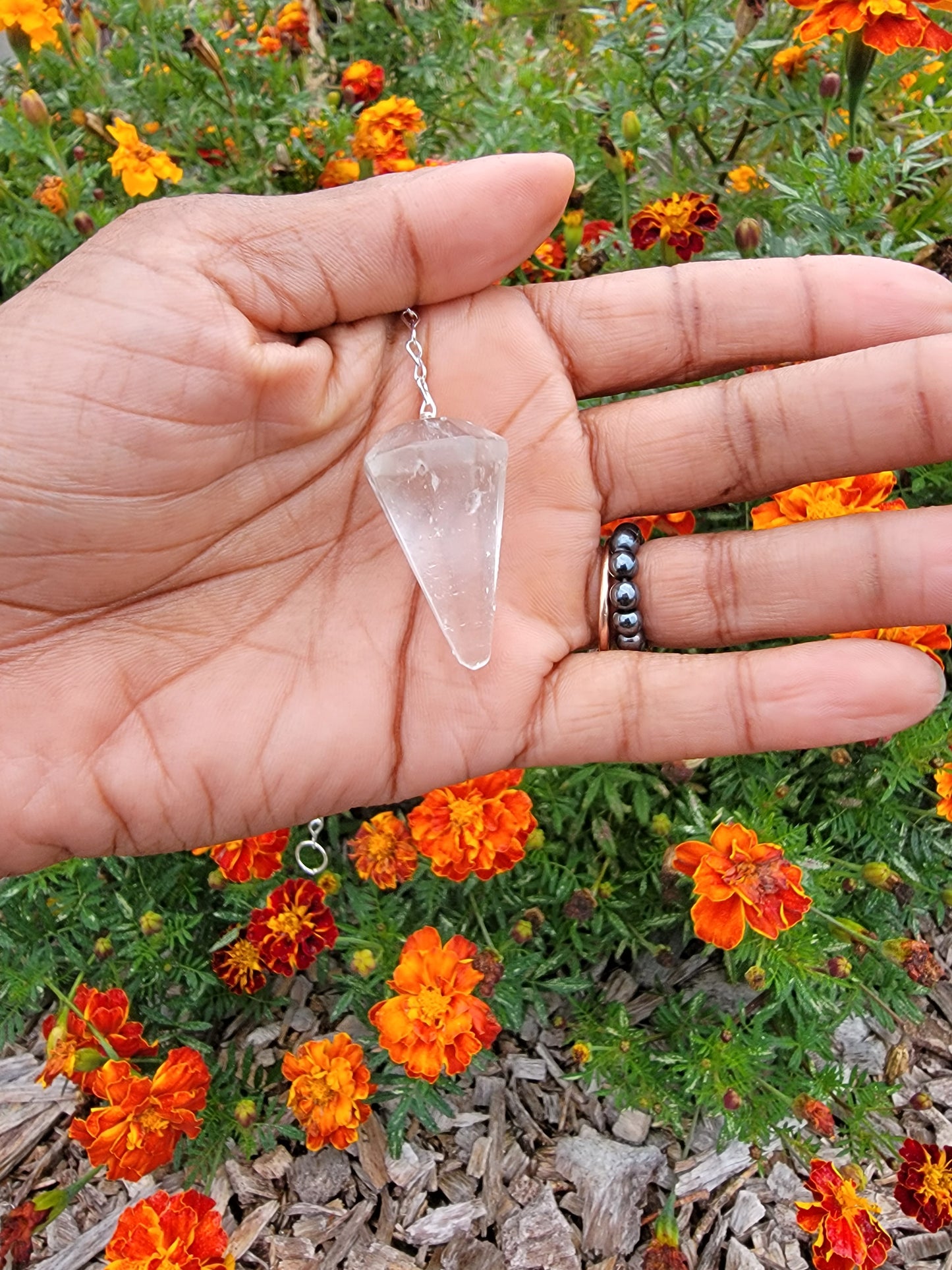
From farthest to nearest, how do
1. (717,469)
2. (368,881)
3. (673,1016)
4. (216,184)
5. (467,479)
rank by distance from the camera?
(216,184)
(368,881)
(673,1016)
(717,469)
(467,479)

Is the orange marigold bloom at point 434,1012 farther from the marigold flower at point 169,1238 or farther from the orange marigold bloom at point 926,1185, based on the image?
the orange marigold bloom at point 926,1185

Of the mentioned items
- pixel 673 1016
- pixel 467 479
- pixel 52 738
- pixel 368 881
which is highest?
pixel 467 479

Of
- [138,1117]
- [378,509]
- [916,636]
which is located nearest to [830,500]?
[916,636]

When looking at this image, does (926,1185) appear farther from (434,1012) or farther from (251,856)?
(251,856)

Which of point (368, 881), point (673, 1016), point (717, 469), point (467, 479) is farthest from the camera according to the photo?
point (368, 881)

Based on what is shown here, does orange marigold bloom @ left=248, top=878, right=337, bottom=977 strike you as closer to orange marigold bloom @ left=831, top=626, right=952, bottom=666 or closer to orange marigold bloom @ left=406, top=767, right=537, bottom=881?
orange marigold bloom @ left=406, top=767, right=537, bottom=881

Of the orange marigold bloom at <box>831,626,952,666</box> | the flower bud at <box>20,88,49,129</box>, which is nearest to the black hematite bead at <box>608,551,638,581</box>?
the orange marigold bloom at <box>831,626,952,666</box>

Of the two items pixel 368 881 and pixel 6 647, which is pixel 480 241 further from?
pixel 368 881

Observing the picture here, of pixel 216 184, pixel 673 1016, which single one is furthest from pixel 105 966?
pixel 216 184
